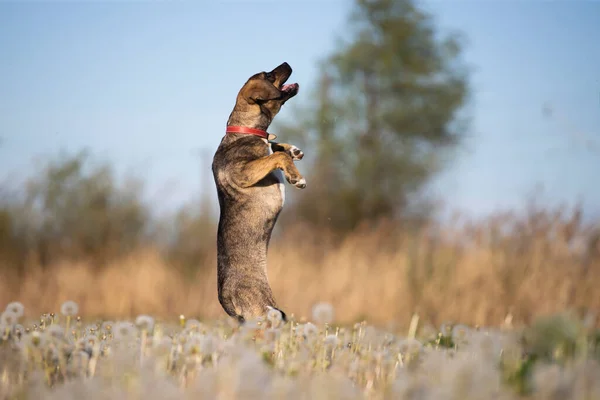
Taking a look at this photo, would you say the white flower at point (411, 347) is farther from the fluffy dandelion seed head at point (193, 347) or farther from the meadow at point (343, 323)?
the fluffy dandelion seed head at point (193, 347)

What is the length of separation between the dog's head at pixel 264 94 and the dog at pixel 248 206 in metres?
0.04

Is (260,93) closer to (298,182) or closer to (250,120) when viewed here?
(250,120)

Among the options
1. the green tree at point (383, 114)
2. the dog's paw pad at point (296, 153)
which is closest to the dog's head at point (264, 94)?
the dog's paw pad at point (296, 153)

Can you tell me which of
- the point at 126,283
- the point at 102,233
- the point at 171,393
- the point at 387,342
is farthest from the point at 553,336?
the point at 102,233

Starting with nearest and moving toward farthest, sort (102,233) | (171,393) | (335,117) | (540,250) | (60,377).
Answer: (171,393)
(60,377)
(540,250)
(102,233)
(335,117)

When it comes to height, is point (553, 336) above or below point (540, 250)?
below

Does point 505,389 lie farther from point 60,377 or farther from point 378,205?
point 378,205

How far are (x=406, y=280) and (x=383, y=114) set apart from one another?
11724 millimetres

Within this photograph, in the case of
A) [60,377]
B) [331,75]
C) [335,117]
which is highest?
A: [331,75]

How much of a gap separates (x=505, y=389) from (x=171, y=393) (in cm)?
138

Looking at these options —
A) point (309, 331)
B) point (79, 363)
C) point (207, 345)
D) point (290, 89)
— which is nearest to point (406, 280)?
point (290, 89)

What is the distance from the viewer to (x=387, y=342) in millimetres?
5551

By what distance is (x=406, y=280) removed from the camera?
1147cm

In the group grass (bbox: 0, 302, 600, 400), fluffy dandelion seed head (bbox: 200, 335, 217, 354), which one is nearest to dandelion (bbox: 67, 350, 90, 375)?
grass (bbox: 0, 302, 600, 400)
